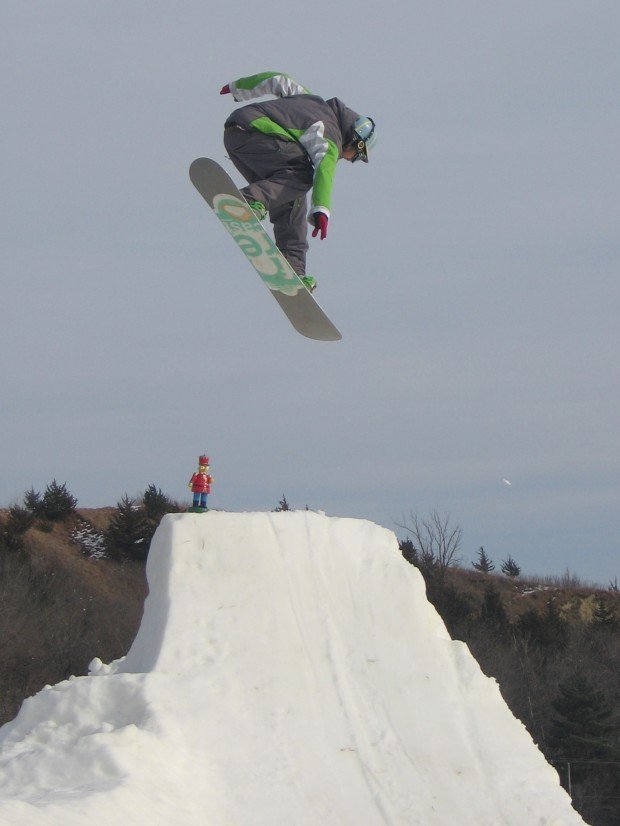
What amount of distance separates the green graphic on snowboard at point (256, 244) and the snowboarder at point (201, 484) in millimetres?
1623

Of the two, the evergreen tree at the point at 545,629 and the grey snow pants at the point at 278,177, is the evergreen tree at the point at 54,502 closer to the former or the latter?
the evergreen tree at the point at 545,629

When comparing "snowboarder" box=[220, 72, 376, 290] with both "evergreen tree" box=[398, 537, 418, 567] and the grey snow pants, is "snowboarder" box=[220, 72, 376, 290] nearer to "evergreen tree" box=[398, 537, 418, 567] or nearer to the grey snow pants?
the grey snow pants

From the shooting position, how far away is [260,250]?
24.9 ft

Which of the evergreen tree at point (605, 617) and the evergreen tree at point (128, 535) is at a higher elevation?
the evergreen tree at point (128, 535)

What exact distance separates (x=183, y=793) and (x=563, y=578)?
4105 centimetres

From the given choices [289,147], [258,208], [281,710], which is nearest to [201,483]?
[281,710]

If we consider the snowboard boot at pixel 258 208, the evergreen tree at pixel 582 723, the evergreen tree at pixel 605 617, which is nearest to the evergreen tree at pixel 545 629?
the evergreen tree at pixel 605 617

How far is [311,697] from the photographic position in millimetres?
5680

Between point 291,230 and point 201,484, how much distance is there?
2330 mm

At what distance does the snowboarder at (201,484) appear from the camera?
6.71 m

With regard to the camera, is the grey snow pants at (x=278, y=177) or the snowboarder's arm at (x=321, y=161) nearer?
the snowboarder's arm at (x=321, y=161)

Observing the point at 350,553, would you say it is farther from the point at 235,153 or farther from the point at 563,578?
the point at 563,578

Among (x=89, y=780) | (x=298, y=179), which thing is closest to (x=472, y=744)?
(x=89, y=780)

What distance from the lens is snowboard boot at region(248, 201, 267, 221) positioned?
24.3 feet
